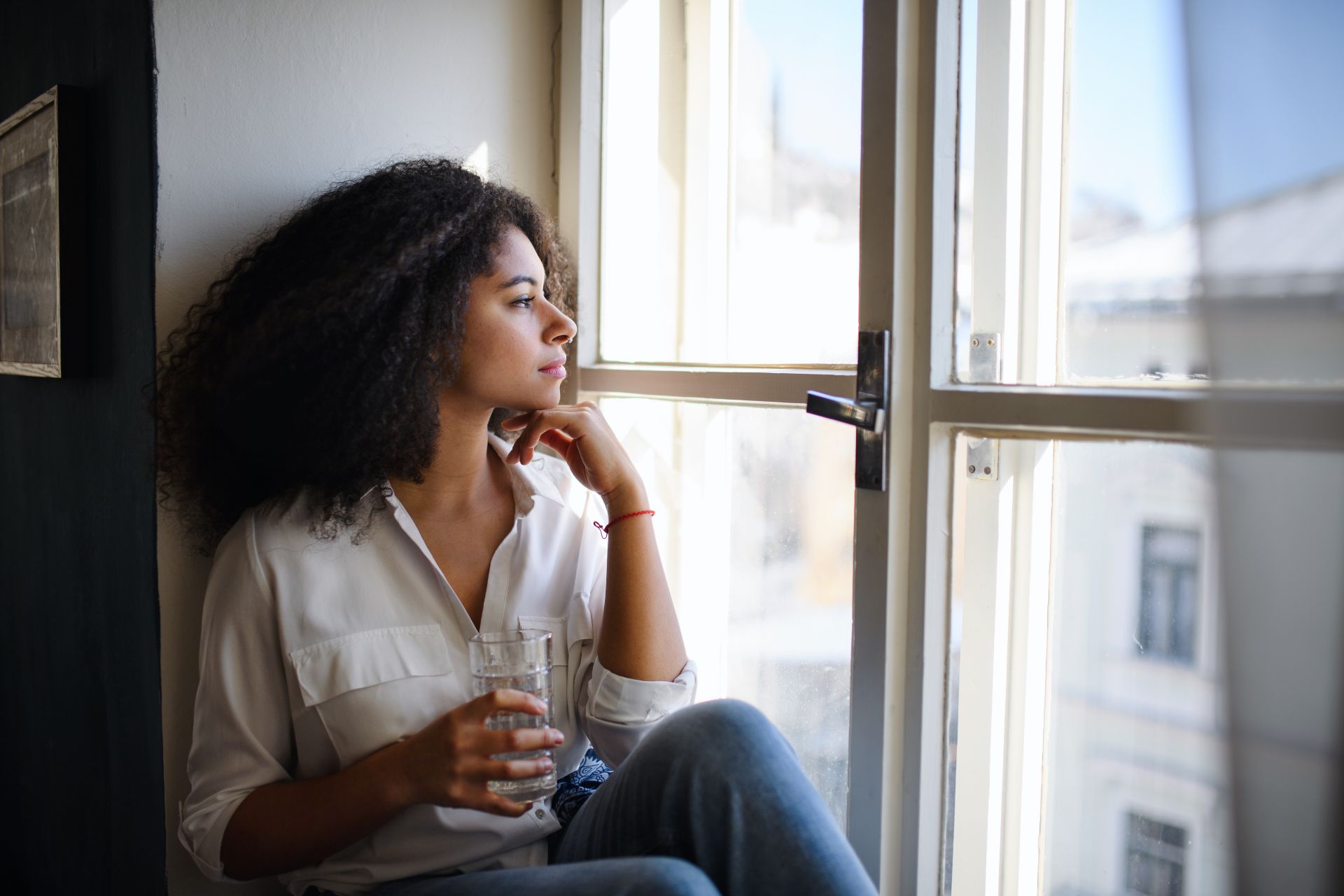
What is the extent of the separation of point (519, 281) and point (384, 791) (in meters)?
0.68

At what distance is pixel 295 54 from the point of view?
1437 millimetres

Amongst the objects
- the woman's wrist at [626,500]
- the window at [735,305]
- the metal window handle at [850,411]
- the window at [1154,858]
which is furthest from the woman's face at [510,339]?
the window at [1154,858]

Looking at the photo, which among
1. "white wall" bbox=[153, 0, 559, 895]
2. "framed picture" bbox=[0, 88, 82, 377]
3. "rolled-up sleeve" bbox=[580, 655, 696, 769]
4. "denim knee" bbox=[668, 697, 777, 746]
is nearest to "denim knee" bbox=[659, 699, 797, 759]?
"denim knee" bbox=[668, 697, 777, 746]

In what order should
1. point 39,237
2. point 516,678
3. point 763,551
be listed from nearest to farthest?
point 516,678
point 763,551
point 39,237

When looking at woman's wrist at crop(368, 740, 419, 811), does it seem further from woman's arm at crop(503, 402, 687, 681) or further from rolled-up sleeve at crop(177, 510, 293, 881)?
woman's arm at crop(503, 402, 687, 681)

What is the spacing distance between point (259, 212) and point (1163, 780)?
136 centimetres

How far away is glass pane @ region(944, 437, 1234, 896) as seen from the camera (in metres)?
0.94

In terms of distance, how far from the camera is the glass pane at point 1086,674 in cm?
94

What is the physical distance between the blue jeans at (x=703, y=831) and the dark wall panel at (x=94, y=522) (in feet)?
2.00

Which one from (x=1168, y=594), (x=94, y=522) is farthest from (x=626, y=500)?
(x=94, y=522)

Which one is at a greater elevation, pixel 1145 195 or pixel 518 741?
pixel 1145 195

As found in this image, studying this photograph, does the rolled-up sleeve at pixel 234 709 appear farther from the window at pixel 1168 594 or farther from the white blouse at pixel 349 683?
the window at pixel 1168 594

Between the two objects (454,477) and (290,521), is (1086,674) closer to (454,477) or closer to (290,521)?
(454,477)

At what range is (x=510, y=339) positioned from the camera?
132 centimetres
